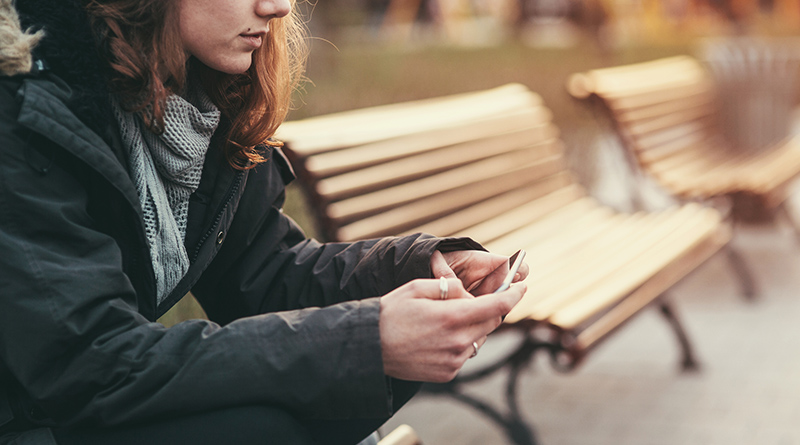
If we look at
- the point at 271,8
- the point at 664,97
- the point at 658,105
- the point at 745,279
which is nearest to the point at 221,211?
the point at 271,8

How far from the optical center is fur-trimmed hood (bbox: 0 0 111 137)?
1.36 meters

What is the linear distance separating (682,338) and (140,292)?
2900 millimetres

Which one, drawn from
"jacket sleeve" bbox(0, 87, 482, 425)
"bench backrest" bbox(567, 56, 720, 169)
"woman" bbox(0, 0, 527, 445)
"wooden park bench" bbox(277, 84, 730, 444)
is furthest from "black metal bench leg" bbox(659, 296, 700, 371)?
"jacket sleeve" bbox(0, 87, 482, 425)

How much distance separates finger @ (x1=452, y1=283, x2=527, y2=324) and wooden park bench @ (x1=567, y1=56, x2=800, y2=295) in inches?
139

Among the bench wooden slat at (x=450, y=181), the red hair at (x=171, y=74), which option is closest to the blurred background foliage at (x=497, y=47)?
the red hair at (x=171, y=74)

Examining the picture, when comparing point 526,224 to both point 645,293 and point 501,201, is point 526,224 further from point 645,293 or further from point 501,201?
point 645,293

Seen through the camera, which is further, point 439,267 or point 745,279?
point 745,279

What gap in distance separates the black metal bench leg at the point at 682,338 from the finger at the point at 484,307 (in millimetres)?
2514

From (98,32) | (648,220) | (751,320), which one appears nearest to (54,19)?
(98,32)

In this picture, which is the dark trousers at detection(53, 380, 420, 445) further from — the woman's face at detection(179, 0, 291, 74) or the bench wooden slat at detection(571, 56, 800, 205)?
the bench wooden slat at detection(571, 56, 800, 205)

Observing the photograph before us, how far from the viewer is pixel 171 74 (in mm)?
1553

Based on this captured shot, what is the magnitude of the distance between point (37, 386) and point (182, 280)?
18.4 inches

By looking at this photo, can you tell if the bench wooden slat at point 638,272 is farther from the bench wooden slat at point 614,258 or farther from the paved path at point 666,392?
the paved path at point 666,392

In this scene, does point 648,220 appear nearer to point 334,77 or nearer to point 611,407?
point 611,407
